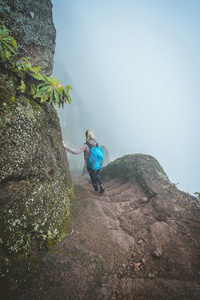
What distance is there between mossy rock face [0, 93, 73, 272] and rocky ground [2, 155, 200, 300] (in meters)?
0.42

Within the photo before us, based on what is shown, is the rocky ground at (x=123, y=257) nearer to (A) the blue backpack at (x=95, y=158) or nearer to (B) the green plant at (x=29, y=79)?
(A) the blue backpack at (x=95, y=158)

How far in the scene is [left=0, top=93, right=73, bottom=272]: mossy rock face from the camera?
2400 millimetres

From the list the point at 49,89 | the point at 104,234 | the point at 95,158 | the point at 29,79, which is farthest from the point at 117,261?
the point at 29,79

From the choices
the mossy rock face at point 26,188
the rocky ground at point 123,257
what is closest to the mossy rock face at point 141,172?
the rocky ground at point 123,257

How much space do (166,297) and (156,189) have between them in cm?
442

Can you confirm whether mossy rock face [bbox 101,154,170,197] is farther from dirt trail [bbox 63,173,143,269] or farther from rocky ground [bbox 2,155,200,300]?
dirt trail [bbox 63,173,143,269]

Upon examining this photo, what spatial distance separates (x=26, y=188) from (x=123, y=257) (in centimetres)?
289

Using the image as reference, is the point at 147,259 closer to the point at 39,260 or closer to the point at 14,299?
the point at 39,260

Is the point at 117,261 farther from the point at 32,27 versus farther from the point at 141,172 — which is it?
the point at 32,27

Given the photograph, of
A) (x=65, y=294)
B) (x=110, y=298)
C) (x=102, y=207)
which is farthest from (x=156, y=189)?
(x=65, y=294)

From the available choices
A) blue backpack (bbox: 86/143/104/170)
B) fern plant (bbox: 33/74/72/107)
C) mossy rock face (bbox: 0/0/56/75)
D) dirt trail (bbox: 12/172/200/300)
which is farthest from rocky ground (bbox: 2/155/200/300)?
mossy rock face (bbox: 0/0/56/75)

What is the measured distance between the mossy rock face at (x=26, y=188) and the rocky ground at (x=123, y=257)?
0.42 m

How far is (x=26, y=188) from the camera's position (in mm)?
2842

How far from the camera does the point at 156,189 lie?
20.9ft
